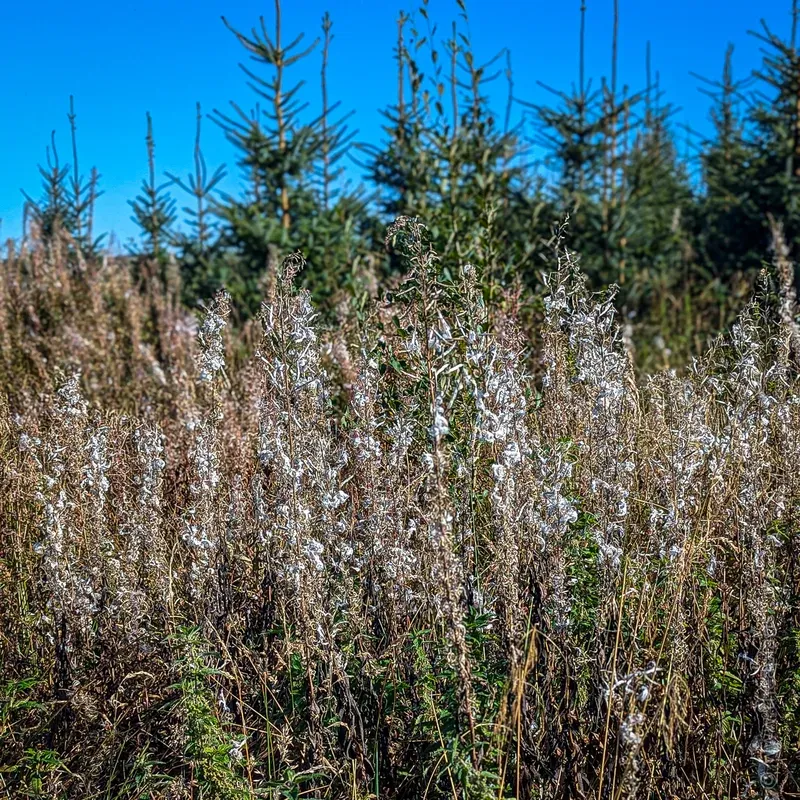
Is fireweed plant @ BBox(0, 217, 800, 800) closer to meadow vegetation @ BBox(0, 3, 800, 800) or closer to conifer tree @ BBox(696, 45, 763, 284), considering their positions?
meadow vegetation @ BBox(0, 3, 800, 800)

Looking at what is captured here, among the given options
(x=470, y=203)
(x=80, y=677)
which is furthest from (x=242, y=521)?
(x=470, y=203)

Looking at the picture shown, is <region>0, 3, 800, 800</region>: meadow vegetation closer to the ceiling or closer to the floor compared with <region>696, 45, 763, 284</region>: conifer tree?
closer to the floor

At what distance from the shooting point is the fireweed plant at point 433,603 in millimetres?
2180

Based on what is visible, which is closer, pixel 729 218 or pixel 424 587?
pixel 424 587

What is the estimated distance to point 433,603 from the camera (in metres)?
2.07

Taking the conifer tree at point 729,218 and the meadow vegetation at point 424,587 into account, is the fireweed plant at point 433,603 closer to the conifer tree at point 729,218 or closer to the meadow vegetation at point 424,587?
the meadow vegetation at point 424,587

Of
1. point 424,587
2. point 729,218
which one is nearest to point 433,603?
point 424,587

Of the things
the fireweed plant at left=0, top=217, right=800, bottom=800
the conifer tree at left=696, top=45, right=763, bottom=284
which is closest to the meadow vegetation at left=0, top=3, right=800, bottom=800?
the fireweed plant at left=0, top=217, right=800, bottom=800

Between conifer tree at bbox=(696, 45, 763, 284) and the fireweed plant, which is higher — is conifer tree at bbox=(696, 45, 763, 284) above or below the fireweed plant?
above

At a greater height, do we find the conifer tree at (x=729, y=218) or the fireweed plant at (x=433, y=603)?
the conifer tree at (x=729, y=218)

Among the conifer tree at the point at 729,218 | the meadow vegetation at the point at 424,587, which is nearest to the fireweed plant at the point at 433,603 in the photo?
the meadow vegetation at the point at 424,587

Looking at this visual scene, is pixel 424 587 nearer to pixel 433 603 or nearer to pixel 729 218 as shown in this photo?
pixel 433 603

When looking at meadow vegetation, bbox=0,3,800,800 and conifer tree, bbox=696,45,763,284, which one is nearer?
meadow vegetation, bbox=0,3,800,800

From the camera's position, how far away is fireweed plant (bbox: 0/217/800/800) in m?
2.18
